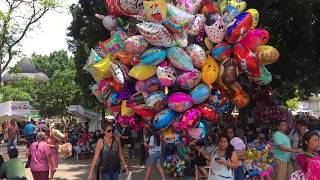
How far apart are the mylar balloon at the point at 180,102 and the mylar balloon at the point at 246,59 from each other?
1225mm

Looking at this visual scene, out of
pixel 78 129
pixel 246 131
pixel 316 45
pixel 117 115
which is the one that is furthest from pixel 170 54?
pixel 78 129

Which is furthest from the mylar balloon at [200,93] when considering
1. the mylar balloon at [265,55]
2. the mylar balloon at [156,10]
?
the mylar balloon at [156,10]

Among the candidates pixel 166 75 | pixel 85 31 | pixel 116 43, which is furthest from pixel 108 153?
pixel 85 31

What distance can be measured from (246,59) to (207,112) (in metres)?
1.22

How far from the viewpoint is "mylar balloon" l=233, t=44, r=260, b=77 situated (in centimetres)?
873

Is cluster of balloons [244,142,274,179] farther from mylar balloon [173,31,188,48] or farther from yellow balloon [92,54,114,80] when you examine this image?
yellow balloon [92,54,114,80]

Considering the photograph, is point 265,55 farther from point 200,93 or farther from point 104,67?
point 104,67

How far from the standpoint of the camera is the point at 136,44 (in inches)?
333

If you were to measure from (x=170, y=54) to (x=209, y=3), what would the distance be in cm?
151

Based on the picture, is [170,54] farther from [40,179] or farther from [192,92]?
[40,179]

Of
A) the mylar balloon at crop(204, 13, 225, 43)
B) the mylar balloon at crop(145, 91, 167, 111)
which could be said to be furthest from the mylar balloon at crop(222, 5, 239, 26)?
the mylar balloon at crop(145, 91, 167, 111)

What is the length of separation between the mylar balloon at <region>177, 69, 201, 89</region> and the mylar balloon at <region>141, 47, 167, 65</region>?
0.47 metres

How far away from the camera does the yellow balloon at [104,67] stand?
9391 millimetres

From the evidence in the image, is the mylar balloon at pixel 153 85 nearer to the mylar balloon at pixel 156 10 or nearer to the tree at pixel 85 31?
the mylar balloon at pixel 156 10
